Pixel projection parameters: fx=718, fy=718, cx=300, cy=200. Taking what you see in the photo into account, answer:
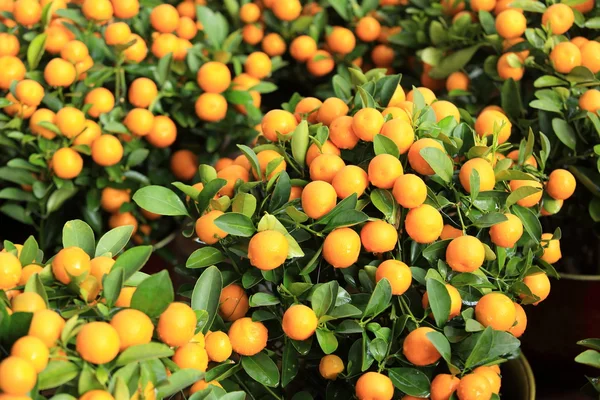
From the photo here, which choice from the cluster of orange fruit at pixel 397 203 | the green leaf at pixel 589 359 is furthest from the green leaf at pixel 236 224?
the green leaf at pixel 589 359

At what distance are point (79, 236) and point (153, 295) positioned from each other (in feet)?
0.51

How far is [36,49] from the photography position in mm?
1026

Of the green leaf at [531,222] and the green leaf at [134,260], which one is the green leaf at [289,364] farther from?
the green leaf at [531,222]

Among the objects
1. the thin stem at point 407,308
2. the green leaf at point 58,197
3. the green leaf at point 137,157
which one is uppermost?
the thin stem at point 407,308

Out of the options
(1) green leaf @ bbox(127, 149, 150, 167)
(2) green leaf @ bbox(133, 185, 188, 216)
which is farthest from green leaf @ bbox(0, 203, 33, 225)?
(2) green leaf @ bbox(133, 185, 188, 216)

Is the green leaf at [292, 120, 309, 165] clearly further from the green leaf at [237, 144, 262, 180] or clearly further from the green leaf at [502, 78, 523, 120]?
the green leaf at [502, 78, 523, 120]

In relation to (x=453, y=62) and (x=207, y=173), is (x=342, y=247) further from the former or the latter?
(x=453, y=62)

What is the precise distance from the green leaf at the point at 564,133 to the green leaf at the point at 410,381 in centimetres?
40

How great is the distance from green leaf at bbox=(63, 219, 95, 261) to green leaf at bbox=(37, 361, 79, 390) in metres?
0.18

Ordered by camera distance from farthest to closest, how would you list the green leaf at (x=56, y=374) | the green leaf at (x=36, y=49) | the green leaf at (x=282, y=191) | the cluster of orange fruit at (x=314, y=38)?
the cluster of orange fruit at (x=314, y=38) → the green leaf at (x=36, y=49) → the green leaf at (x=282, y=191) → the green leaf at (x=56, y=374)

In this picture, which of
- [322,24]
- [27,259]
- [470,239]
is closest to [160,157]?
[322,24]

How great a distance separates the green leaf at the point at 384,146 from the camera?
73cm

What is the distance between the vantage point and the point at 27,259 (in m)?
0.66

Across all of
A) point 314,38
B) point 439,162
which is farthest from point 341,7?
point 439,162
